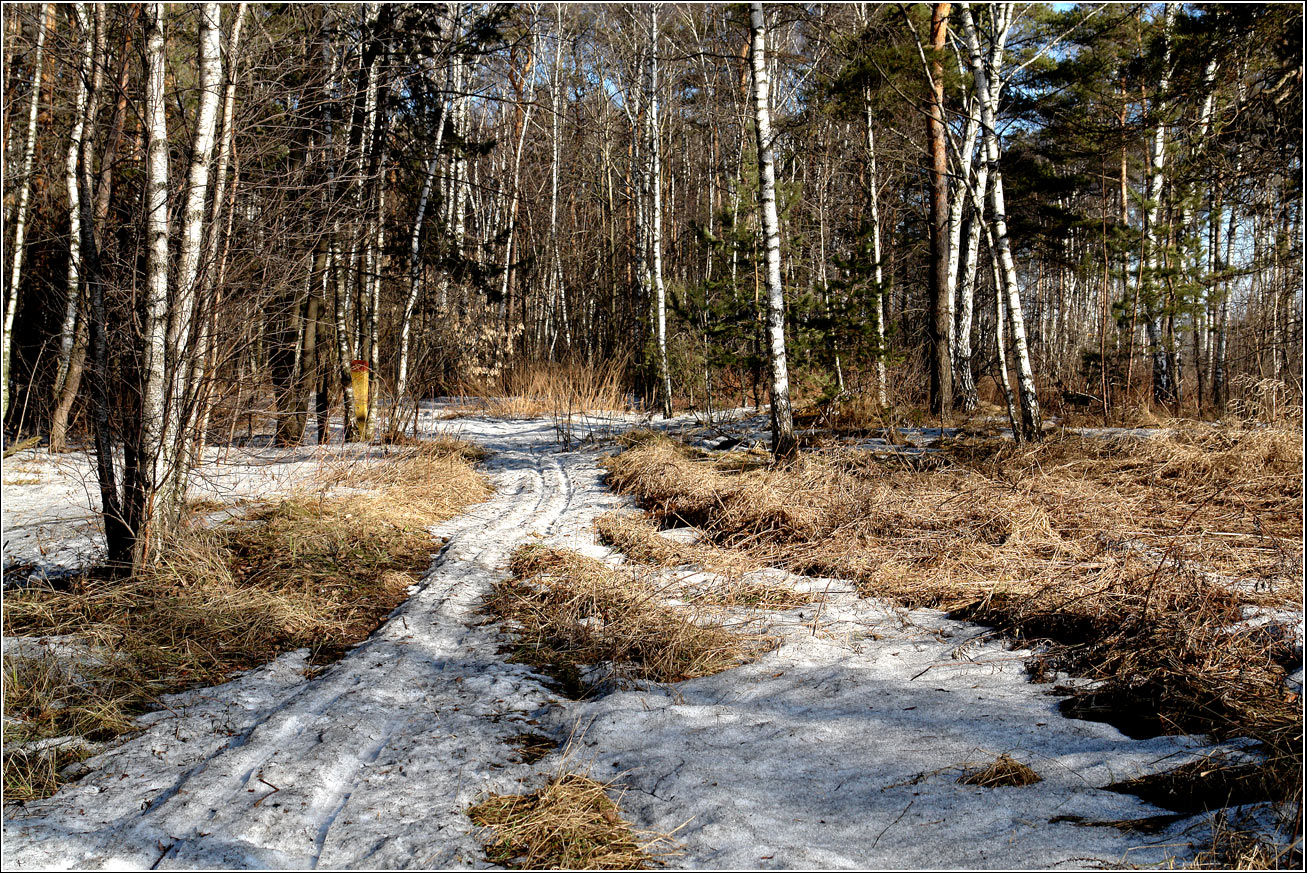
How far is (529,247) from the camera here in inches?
896

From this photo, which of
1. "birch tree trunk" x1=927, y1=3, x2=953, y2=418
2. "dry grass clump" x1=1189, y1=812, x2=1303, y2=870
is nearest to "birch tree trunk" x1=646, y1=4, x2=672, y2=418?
"birch tree trunk" x1=927, y1=3, x2=953, y2=418

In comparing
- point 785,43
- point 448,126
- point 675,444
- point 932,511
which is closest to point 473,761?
point 932,511

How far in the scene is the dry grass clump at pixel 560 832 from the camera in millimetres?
2221

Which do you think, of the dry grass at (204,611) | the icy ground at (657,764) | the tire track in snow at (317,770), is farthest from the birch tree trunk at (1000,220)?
the tire track in snow at (317,770)

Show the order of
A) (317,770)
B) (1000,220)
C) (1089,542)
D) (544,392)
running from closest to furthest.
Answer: (317,770) → (1089,542) → (1000,220) → (544,392)

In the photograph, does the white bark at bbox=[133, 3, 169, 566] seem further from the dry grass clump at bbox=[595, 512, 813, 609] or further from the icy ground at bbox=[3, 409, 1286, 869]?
the dry grass clump at bbox=[595, 512, 813, 609]

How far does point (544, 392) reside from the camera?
53.7 ft

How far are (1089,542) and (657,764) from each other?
3596 millimetres

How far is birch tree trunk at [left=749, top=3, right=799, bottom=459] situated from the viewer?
25.1ft

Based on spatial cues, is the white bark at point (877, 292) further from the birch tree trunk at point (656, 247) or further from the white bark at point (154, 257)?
the white bark at point (154, 257)

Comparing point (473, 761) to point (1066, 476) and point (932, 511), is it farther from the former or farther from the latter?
point (1066, 476)

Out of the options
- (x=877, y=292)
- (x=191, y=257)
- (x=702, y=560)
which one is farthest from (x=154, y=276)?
(x=877, y=292)

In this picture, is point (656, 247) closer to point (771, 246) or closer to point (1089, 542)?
point (771, 246)

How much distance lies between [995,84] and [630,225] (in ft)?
47.7
